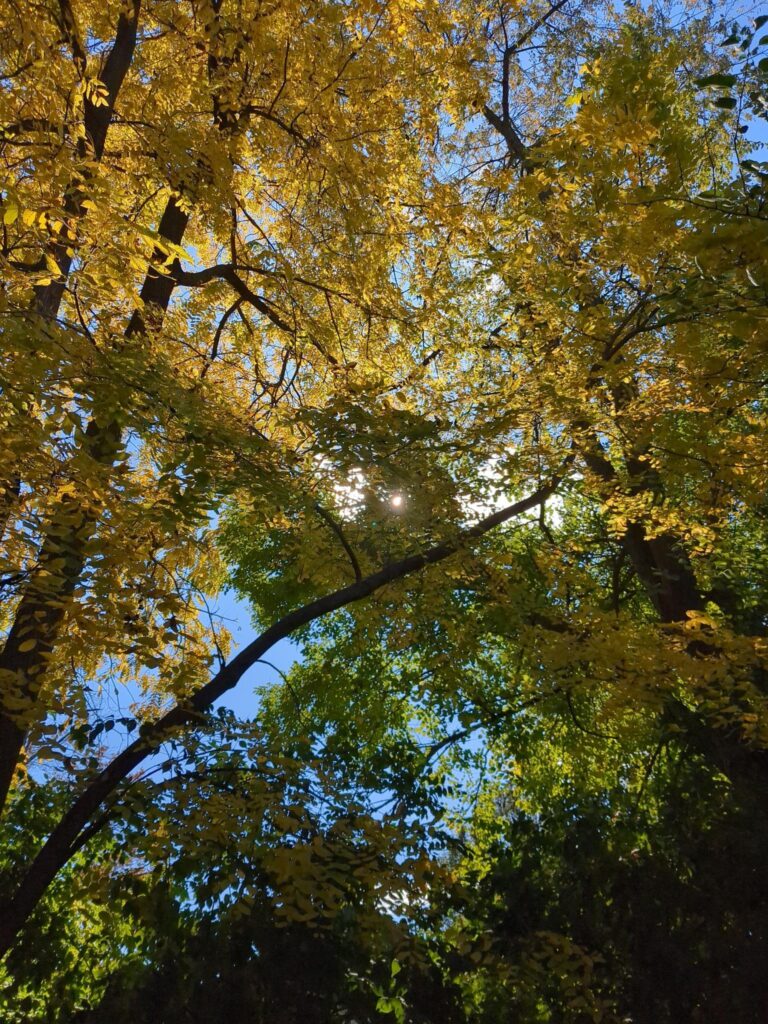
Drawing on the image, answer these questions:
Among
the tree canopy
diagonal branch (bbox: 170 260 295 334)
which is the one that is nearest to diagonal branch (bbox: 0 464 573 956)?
the tree canopy

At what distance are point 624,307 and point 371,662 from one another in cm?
645

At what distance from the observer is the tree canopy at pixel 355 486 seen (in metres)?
4.53

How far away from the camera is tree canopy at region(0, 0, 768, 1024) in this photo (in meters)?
4.53

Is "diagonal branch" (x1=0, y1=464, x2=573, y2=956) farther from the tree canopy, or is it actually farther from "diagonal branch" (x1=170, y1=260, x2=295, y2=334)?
"diagonal branch" (x1=170, y1=260, x2=295, y2=334)

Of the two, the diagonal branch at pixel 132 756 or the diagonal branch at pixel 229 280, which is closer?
the diagonal branch at pixel 132 756

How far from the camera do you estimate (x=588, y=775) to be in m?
10.6

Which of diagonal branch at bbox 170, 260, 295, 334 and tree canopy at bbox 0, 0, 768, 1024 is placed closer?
tree canopy at bbox 0, 0, 768, 1024

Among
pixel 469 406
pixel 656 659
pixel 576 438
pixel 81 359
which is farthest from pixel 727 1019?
pixel 81 359

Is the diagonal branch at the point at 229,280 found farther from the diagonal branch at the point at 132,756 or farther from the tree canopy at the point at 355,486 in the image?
the diagonal branch at the point at 132,756

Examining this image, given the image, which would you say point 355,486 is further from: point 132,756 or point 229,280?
point 229,280

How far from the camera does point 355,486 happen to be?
5.96m

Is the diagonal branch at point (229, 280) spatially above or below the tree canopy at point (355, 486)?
above

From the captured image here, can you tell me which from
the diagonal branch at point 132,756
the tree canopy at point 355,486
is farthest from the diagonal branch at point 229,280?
the diagonal branch at point 132,756

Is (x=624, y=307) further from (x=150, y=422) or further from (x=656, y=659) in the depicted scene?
(x=150, y=422)
